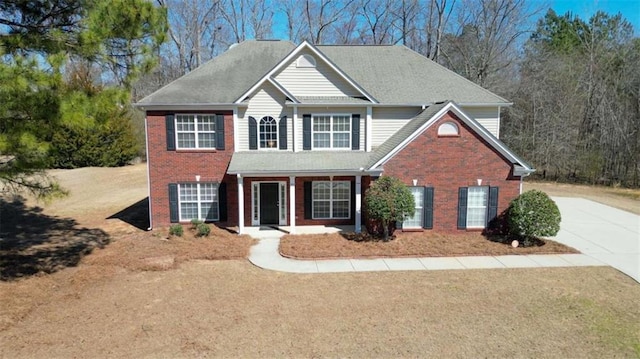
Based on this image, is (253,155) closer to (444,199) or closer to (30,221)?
(444,199)

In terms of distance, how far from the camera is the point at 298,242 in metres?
14.6

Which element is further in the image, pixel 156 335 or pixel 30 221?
pixel 30 221

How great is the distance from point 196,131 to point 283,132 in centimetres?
352

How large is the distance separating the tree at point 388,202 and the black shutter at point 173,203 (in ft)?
25.9

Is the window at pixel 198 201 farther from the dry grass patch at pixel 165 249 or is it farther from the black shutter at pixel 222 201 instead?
the dry grass patch at pixel 165 249

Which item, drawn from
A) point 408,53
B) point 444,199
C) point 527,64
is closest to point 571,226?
point 444,199

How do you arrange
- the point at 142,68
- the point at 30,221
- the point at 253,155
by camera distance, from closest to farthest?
1. the point at 142,68
2. the point at 253,155
3. the point at 30,221

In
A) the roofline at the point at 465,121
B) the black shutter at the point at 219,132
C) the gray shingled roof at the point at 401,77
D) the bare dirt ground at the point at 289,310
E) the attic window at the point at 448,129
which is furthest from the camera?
the gray shingled roof at the point at 401,77

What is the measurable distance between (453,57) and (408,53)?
2344cm

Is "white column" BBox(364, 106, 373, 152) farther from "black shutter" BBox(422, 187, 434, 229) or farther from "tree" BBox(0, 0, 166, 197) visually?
"tree" BBox(0, 0, 166, 197)

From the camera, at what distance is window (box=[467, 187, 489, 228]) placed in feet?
51.1

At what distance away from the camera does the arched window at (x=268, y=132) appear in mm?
16781

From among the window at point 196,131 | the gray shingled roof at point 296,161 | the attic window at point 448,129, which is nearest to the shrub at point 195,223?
the gray shingled roof at point 296,161

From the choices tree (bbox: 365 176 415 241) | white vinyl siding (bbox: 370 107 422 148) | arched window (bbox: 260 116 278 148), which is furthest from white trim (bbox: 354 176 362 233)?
arched window (bbox: 260 116 278 148)
